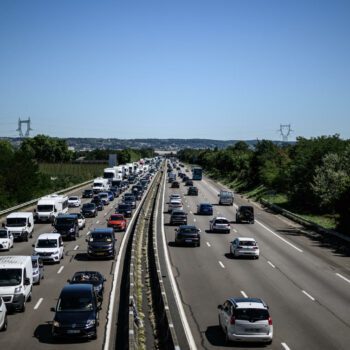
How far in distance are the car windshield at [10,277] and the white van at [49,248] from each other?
10578 mm

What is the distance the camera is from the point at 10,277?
24.1m

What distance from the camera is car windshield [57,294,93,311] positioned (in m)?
20.5

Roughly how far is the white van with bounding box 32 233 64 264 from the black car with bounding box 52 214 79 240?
885 centimetres

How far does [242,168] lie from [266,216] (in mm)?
78675

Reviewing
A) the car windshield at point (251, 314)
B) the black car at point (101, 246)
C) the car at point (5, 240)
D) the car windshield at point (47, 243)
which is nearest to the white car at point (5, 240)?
the car at point (5, 240)

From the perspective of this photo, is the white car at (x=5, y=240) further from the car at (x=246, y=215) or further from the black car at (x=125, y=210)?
the car at (x=246, y=215)

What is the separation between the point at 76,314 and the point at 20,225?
1029 inches

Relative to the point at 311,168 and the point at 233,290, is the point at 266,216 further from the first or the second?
the point at 233,290

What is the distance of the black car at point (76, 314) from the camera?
19625mm

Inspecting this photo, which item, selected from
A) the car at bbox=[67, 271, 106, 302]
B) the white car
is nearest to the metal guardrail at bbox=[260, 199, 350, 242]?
the white car

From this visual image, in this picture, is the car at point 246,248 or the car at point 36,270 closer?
the car at point 36,270

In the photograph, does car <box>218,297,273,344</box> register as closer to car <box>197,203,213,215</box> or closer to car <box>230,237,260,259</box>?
car <box>230,237,260,259</box>

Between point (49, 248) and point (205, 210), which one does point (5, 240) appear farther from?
point (205, 210)

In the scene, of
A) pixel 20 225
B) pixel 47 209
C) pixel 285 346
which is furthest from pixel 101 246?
pixel 47 209
